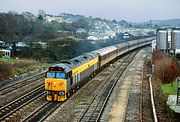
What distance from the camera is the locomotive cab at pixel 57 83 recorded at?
86.0 feet

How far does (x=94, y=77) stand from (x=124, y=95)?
463 inches

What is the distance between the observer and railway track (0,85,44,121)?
22.5 meters

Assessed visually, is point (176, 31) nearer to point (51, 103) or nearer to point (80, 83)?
point (80, 83)

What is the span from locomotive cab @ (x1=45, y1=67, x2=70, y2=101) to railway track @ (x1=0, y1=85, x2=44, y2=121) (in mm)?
1738

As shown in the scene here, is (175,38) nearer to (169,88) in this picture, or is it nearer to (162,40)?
(162,40)

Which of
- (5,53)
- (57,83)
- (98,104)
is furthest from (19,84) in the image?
(5,53)

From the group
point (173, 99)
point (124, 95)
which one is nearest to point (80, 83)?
point (124, 95)

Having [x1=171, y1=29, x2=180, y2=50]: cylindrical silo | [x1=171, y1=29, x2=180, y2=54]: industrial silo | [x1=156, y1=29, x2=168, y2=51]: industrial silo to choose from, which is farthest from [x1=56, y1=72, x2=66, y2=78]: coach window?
[x1=156, y1=29, x2=168, y2=51]: industrial silo

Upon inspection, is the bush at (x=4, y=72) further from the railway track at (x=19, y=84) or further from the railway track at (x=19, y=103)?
the railway track at (x=19, y=103)

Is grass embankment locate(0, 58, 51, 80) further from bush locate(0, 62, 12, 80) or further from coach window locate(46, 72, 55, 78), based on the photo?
coach window locate(46, 72, 55, 78)

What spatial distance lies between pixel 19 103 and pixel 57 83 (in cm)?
324

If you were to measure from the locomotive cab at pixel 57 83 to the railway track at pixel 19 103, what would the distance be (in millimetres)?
1738

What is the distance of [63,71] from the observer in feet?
86.0

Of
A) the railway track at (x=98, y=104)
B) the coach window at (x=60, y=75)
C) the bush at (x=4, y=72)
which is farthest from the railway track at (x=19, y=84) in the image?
the railway track at (x=98, y=104)
